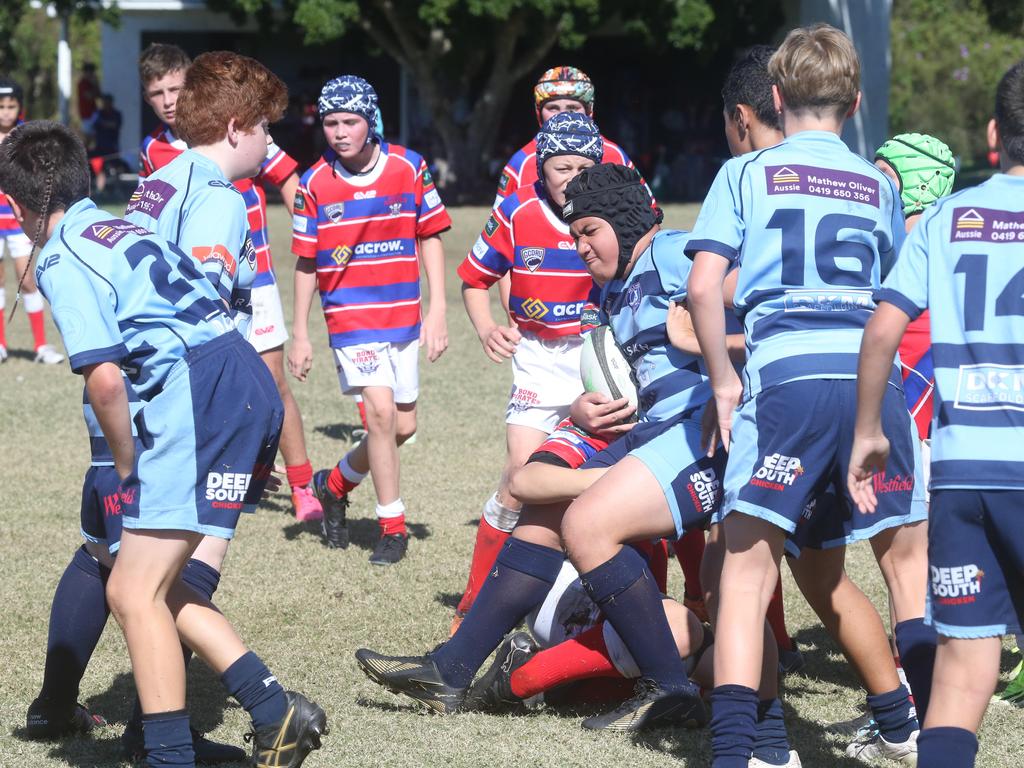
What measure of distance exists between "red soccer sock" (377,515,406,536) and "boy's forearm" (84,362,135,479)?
2.68m

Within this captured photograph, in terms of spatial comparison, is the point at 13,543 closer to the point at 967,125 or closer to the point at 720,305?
the point at 720,305

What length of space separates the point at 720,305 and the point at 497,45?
25.1 metres

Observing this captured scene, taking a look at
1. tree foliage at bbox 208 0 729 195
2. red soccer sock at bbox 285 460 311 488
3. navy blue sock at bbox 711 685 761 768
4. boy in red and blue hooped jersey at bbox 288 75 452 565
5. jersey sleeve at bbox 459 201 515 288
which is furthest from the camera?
tree foliage at bbox 208 0 729 195

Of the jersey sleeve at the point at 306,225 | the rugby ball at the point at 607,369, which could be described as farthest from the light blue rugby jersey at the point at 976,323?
the jersey sleeve at the point at 306,225

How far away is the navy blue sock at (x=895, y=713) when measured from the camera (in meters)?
3.80

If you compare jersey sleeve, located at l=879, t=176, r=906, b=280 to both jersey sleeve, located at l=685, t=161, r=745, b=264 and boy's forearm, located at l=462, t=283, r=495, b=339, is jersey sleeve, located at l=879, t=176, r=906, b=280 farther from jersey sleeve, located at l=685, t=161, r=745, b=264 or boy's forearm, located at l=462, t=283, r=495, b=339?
boy's forearm, located at l=462, t=283, r=495, b=339

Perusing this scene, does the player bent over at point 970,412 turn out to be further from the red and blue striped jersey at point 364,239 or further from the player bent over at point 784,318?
the red and blue striped jersey at point 364,239

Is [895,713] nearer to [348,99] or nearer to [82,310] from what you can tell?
[82,310]

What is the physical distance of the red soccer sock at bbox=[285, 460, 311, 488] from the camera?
6840 millimetres

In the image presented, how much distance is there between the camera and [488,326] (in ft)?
17.8

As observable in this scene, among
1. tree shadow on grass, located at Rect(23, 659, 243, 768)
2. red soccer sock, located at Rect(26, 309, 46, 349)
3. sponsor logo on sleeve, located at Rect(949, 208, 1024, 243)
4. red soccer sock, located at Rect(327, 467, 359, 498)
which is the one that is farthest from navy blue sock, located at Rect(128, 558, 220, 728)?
red soccer sock, located at Rect(26, 309, 46, 349)

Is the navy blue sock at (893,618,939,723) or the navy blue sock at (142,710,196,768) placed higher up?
the navy blue sock at (893,618,939,723)

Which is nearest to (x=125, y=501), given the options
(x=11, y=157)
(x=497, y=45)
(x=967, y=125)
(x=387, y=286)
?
(x=11, y=157)

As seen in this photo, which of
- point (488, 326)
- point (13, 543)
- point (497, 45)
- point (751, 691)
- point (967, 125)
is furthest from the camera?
point (967, 125)
